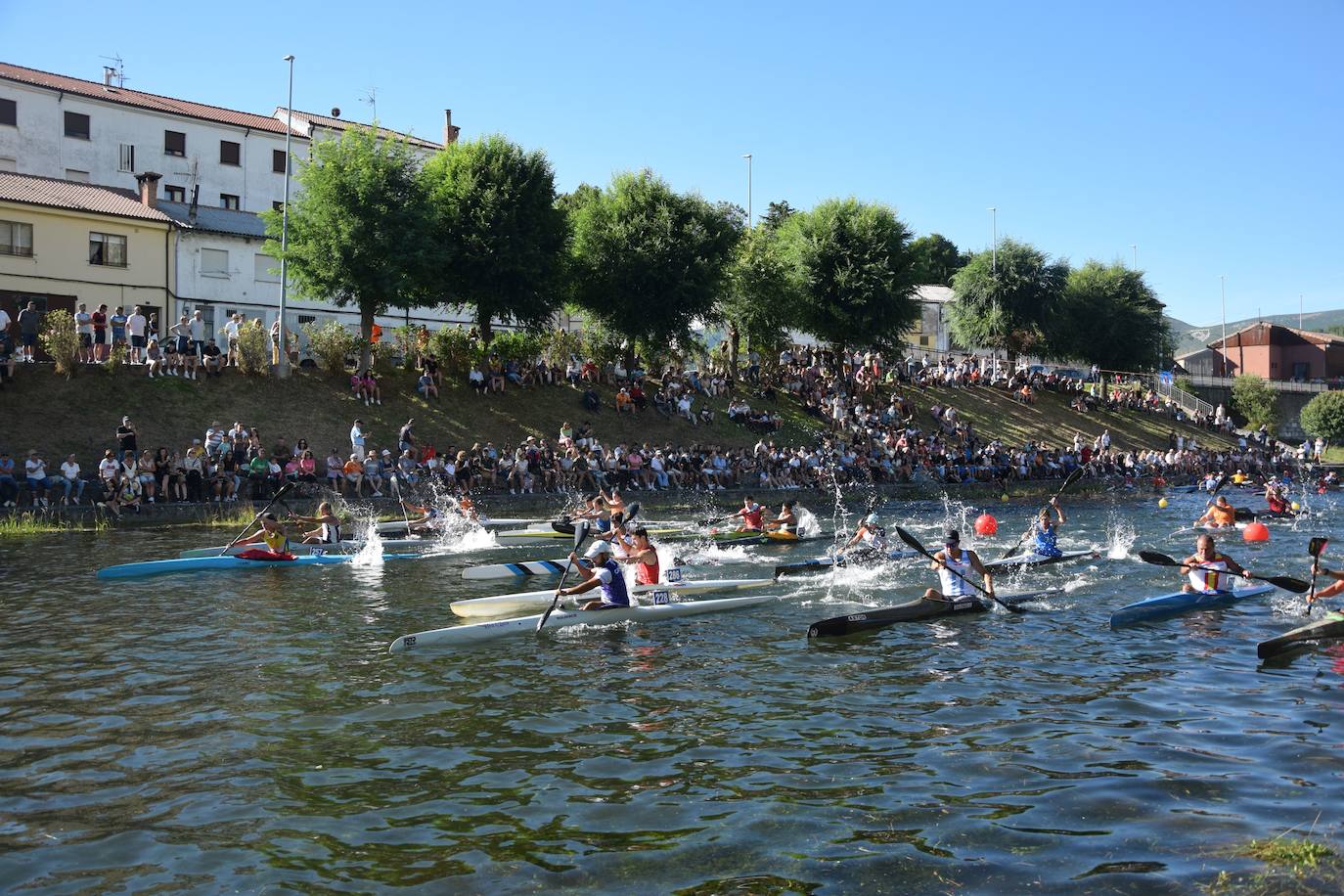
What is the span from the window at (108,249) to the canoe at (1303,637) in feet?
124

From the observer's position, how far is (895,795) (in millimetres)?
8844

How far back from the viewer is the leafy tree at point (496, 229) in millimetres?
38844

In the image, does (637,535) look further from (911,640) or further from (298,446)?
(298,446)

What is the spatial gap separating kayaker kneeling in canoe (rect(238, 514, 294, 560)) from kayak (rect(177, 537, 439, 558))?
148mm

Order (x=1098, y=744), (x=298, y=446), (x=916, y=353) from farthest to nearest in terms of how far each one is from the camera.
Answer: (x=916, y=353), (x=298, y=446), (x=1098, y=744)

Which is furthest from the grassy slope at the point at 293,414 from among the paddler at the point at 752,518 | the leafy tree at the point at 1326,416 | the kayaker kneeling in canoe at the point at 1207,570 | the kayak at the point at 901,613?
the leafy tree at the point at 1326,416

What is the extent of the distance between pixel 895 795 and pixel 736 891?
2139mm

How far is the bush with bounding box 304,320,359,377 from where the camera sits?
117ft

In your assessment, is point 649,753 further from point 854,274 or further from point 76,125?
point 76,125

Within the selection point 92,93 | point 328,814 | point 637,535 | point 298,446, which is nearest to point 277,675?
point 328,814

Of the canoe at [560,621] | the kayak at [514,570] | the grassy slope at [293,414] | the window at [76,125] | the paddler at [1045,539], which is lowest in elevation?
the canoe at [560,621]

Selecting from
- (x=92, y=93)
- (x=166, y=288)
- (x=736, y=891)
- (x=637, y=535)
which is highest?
(x=92, y=93)

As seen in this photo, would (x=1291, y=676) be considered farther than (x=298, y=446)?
No

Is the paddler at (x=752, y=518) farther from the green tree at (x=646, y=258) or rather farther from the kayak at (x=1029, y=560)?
the green tree at (x=646, y=258)
